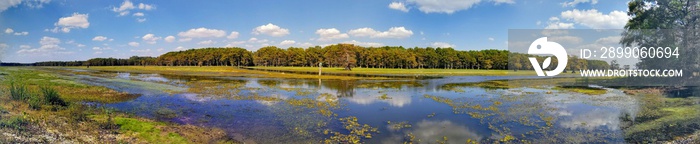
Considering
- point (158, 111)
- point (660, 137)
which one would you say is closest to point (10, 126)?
point (158, 111)

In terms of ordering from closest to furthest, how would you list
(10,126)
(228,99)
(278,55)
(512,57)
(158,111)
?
(10,126) → (158,111) → (228,99) → (512,57) → (278,55)

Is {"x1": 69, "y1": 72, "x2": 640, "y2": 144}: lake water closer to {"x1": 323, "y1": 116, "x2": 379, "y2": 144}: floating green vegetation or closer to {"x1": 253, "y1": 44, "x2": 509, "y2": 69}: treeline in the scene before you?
{"x1": 323, "y1": 116, "x2": 379, "y2": 144}: floating green vegetation

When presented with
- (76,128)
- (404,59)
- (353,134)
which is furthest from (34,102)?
(404,59)

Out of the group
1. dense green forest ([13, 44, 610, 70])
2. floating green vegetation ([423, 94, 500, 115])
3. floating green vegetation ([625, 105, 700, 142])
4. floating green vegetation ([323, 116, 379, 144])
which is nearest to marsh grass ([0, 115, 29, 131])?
floating green vegetation ([323, 116, 379, 144])

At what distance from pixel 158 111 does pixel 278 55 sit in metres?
165

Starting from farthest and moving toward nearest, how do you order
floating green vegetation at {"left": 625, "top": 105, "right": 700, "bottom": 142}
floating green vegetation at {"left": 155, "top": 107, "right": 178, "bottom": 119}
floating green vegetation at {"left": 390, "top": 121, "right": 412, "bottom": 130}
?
1. floating green vegetation at {"left": 155, "top": 107, "right": 178, "bottom": 119}
2. floating green vegetation at {"left": 390, "top": 121, "right": 412, "bottom": 130}
3. floating green vegetation at {"left": 625, "top": 105, "right": 700, "bottom": 142}

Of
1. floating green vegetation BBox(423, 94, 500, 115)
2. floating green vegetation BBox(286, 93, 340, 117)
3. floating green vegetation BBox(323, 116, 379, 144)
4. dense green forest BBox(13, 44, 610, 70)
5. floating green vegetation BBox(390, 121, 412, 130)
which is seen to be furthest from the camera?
dense green forest BBox(13, 44, 610, 70)

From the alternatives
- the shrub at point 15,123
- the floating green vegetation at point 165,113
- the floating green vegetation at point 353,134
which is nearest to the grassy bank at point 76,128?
the shrub at point 15,123

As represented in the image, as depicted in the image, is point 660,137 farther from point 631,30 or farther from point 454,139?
point 631,30

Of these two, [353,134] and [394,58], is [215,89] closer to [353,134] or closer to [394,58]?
[353,134]

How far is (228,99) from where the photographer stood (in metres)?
28.8

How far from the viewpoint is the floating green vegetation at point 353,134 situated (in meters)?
14.9

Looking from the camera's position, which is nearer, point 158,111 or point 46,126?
point 46,126

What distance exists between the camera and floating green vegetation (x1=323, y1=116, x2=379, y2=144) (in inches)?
585
